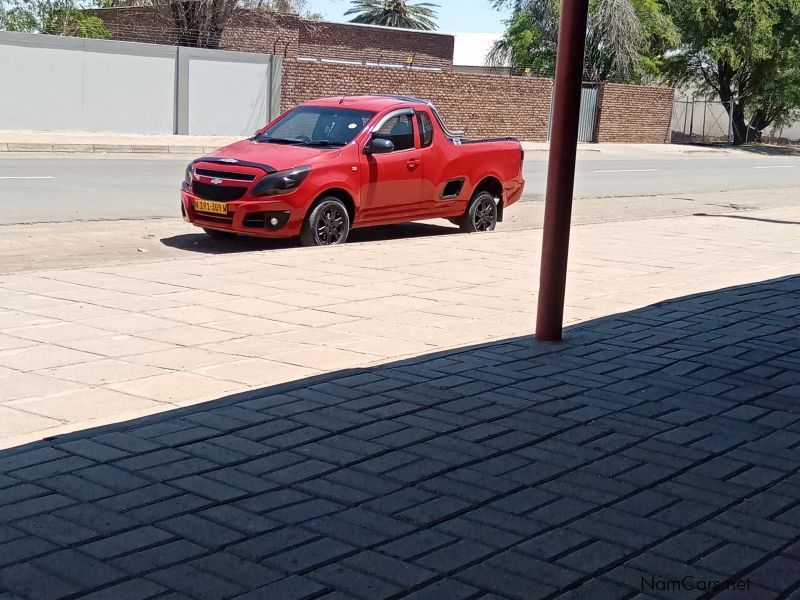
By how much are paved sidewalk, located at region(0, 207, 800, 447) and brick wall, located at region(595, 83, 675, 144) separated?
3257 cm

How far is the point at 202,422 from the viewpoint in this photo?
5.28 m

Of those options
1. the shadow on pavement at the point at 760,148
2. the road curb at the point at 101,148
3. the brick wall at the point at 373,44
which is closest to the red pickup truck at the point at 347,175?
the road curb at the point at 101,148

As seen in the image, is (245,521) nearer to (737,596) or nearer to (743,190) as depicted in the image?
(737,596)

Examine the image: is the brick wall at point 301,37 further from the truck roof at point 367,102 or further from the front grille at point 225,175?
the front grille at point 225,175

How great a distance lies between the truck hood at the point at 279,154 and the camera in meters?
11.6

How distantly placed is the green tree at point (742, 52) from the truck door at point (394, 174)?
1433 inches

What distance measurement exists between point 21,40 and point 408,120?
18.8 meters

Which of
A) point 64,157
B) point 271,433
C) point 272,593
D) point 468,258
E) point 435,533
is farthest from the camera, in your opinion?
point 64,157

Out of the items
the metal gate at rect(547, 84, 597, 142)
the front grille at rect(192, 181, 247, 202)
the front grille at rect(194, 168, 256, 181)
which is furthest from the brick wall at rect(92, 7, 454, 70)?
the front grille at rect(192, 181, 247, 202)

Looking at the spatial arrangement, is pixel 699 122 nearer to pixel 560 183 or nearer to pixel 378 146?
pixel 378 146

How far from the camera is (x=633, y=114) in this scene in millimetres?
45750

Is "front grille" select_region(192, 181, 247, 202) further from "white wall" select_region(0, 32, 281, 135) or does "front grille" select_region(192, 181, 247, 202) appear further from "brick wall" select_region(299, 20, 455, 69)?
"brick wall" select_region(299, 20, 455, 69)

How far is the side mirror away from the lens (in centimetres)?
1223

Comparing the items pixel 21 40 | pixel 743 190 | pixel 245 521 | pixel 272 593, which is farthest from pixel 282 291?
pixel 21 40
